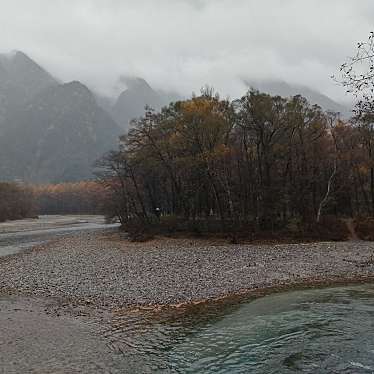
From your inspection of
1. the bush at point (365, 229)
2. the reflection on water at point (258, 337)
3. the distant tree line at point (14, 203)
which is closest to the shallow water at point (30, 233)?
the distant tree line at point (14, 203)

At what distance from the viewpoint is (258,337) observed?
13180mm

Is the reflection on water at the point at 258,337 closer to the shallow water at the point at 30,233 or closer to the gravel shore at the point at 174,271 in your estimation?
the gravel shore at the point at 174,271

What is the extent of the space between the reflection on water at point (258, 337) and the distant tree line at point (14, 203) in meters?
113

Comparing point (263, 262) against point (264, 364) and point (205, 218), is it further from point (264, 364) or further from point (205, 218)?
point (205, 218)

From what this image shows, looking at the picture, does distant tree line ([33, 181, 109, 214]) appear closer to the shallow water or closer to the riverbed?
the shallow water

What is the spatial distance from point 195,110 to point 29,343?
33.0 meters

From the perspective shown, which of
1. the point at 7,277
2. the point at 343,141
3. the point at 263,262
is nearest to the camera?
the point at 7,277

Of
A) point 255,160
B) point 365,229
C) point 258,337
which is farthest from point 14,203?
point 258,337

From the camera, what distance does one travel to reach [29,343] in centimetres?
1330

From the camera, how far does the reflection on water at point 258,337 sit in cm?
1088

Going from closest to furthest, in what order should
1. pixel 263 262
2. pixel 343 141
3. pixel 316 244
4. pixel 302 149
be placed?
pixel 263 262 → pixel 316 244 → pixel 302 149 → pixel 343 141

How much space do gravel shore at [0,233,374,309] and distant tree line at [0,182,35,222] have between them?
91.0 meters

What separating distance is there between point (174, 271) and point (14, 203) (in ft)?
374

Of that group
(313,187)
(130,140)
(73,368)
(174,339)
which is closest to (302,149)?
(313,187)
